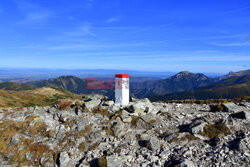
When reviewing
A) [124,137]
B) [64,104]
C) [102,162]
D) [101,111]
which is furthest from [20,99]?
[102,162]

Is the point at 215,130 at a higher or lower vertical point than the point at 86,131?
higher

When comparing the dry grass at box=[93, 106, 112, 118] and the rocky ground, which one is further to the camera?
the dry grass at box=[93, 106, 112, 118]

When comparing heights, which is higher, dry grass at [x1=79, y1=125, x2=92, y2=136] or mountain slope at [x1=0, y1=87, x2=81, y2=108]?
dry grass at [x1=79, y1=125, x2=92, y2=136]

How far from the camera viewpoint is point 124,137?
15945 millimetres

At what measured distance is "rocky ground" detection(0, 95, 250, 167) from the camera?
1230 cm

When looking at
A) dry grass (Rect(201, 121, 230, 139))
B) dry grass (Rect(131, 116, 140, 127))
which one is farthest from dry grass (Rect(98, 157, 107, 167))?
dry grass (Rect(201, 121, 230, 139))

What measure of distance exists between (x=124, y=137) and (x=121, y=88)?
311 inches

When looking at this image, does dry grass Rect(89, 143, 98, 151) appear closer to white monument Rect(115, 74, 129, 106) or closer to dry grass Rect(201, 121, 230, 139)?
white monument Rect(115, 74, 129, 106)

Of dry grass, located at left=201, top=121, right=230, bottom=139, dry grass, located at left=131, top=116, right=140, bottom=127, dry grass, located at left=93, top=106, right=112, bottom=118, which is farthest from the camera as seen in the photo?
dry grass, located at left=93, top=106, right=112, bottom=118

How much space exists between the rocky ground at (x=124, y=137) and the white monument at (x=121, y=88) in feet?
4.79

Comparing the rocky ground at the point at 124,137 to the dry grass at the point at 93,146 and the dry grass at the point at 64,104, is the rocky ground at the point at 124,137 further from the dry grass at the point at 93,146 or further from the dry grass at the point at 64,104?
the dry grass at the point at 64,104

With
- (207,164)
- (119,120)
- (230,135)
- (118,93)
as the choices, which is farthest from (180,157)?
(118,93)

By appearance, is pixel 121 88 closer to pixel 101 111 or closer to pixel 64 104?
pixel 101 111

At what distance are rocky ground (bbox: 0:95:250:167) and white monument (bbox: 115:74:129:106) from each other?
4.79ft
